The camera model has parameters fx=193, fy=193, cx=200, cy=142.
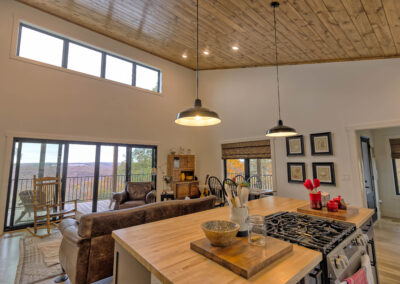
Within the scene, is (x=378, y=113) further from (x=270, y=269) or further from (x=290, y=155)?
(x=270, y=269)

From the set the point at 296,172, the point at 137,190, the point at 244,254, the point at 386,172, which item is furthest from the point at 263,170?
the point at 244,254

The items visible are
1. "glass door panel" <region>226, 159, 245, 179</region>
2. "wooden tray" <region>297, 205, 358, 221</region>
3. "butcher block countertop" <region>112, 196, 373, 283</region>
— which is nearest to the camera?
"butcher block countertop" <region>112, 196, 373, 283</region>

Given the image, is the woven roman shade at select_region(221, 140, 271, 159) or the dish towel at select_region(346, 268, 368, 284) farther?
the woven roman shade at select_region(221, 140, 271, 159)

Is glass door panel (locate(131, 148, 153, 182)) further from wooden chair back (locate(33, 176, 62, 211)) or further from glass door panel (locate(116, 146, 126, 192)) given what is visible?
wooden chair back (locate(33, 176, 62, 211))

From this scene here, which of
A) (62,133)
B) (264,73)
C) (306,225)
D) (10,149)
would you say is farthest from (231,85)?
(10,149)

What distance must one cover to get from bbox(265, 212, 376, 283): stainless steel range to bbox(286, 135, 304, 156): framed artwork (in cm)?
327

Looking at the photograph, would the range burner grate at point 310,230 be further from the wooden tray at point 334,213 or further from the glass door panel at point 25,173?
the glass door panel at point 25,173

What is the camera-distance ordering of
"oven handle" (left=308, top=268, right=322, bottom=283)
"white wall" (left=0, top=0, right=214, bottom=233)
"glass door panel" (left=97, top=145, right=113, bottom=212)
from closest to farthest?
"oven handle" (left=308, top=268, right=322, bottom=283), "white wall" (left=0, top=0, right=214, bottom=233), "glass door panel" (left=97, top=145, right=113, bottom=212)

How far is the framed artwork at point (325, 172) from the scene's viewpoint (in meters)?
4.19

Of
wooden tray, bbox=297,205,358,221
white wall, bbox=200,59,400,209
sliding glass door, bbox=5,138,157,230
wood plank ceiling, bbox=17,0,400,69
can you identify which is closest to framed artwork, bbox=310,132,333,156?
white wall, bbox=200,59,400,209

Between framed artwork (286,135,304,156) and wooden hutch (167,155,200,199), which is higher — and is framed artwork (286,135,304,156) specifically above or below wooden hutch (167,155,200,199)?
above

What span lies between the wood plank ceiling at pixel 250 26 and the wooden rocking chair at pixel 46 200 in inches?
151

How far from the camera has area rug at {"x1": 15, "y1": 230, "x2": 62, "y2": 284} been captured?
2454mm

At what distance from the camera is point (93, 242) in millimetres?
2029
